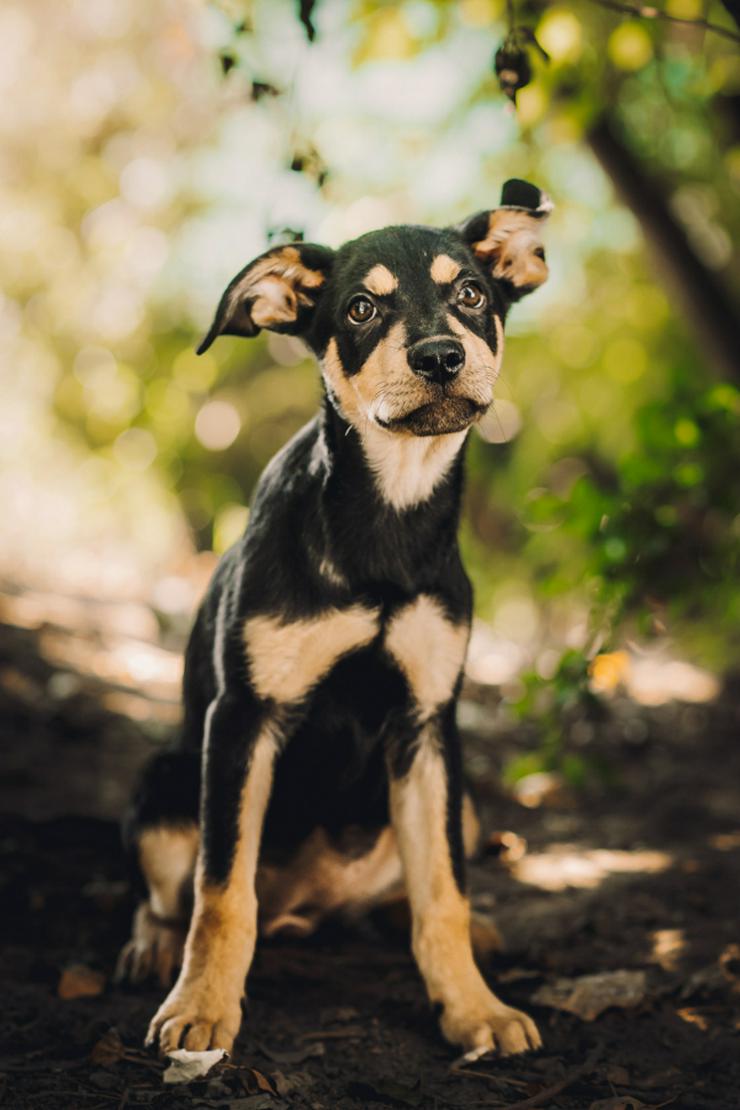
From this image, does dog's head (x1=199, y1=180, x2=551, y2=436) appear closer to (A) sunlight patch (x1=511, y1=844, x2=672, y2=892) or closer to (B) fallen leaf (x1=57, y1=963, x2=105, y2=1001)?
(B) fallen leaf (x1=57, y1=963, x2=105, y2=1001)

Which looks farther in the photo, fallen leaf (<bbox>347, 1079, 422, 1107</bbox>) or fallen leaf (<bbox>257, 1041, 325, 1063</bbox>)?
fallen leaf (<bbox>257, 1041, 325, 1063</bbox>)

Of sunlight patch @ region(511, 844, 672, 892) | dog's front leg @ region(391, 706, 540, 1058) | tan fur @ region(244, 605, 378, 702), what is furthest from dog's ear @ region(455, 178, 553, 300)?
sunlight patch @ region(511, 844, 672, 892)

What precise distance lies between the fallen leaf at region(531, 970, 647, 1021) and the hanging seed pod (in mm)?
2633

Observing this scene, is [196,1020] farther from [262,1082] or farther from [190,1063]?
[262,1082]

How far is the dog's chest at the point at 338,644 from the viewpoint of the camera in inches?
117

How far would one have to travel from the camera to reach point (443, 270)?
3.12 m

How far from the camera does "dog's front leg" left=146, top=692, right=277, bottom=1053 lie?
9.09 feet

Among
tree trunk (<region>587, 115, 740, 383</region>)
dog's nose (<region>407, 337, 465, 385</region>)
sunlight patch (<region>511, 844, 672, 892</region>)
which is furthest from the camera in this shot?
tree trunk (<region>587, 115, 740, 383</region>)

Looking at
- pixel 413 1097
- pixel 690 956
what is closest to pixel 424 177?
pixel 690 956

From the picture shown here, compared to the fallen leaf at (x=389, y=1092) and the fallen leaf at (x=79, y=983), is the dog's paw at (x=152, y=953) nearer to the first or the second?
the fallen leaf at (x=79, y=983)

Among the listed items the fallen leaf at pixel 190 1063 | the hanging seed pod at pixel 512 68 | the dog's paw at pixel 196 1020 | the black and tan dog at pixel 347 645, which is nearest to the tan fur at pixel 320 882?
the black and tan dog at pixel 347 645

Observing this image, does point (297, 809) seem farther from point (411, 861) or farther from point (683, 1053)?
point (683, 1053)

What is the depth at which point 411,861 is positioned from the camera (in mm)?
3170

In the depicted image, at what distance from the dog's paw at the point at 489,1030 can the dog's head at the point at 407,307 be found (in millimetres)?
1609
